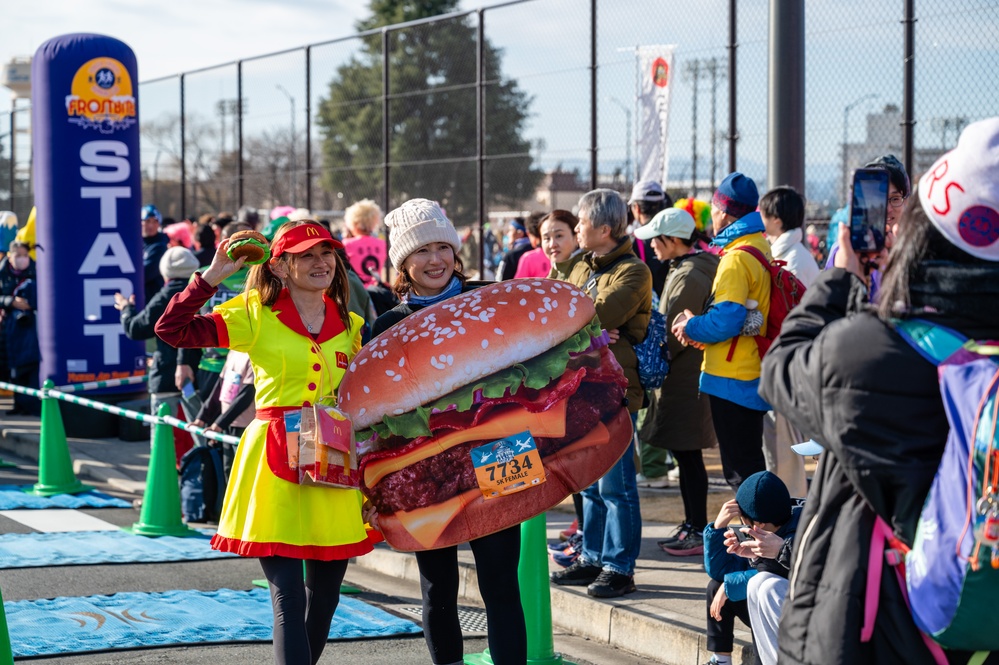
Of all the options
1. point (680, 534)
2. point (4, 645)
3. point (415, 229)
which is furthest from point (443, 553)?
A: point (680, 534)

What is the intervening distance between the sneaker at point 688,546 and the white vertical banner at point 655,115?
571cm

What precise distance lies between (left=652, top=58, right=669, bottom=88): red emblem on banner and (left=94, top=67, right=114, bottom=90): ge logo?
18.0 ft

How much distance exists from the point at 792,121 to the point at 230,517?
4606mm

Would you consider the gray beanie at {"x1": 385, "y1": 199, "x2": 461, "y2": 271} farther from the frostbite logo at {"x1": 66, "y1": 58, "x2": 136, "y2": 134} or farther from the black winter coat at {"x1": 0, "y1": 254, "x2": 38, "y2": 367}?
the black winter coat at {"x1": 0, "y1": 254, "x2": 38, "y2": 367}

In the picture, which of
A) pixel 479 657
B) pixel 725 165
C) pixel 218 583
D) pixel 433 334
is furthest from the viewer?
pixel 725 165

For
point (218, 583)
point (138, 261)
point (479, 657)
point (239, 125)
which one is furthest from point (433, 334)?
point (239, 125)

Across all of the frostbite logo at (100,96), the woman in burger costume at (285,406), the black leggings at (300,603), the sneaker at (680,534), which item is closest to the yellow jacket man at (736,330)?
the sneaker at (680,534)

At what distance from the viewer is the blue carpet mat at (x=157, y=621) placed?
218 inches

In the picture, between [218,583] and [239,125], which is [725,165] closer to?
[218,583]

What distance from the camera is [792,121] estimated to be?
7.48 metres

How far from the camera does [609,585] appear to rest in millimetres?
5996

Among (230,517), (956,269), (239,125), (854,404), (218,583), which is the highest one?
(239,125)

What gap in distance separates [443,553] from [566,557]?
2.68m

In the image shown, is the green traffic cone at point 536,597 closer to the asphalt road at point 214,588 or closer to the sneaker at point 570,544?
the asphalt road at point 214,588
